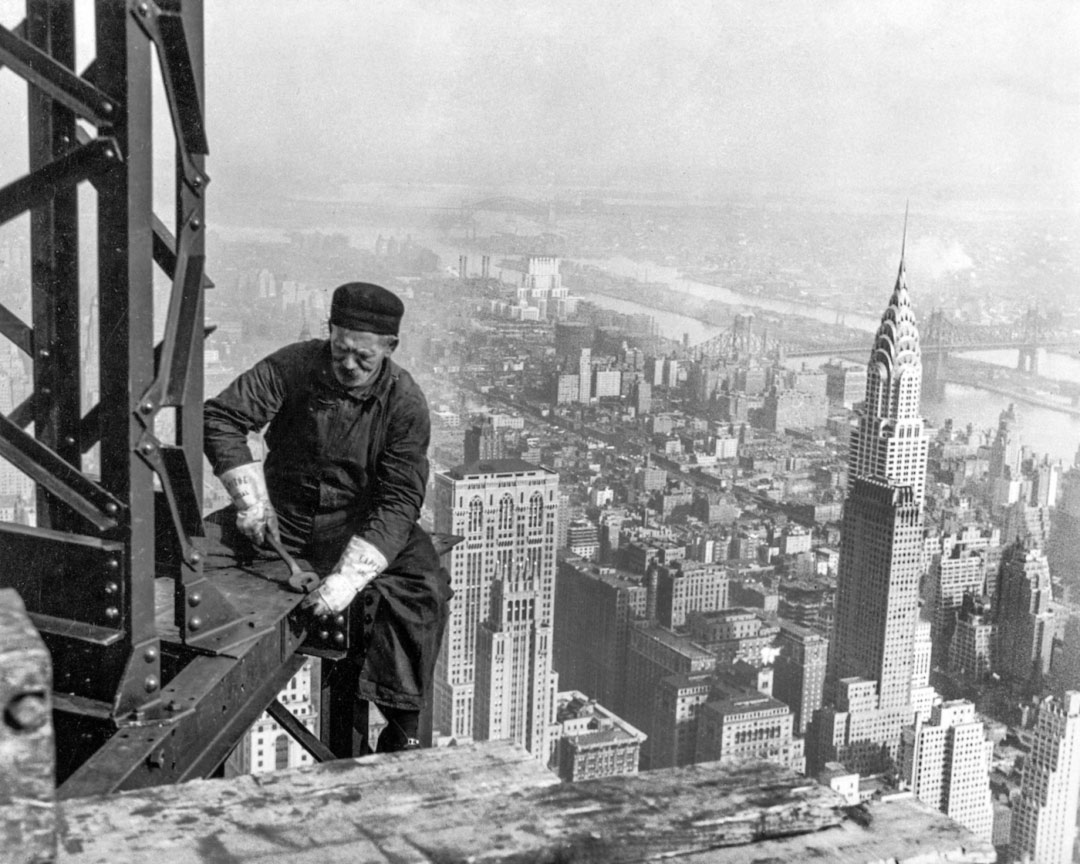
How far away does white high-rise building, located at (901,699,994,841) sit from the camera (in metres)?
18.5

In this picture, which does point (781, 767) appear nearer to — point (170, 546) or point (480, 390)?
point (170, 546)

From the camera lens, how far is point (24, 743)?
0.75m

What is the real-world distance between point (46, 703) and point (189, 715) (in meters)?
1.91

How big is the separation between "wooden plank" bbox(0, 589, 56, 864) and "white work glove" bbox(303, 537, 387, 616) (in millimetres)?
2364

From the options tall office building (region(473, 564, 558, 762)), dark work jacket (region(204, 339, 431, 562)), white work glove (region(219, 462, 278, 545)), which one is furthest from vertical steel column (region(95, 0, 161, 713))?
tall office building (region(473, 564, 558, 762))

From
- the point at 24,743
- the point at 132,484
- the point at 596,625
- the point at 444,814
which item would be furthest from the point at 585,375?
the point at 24,743

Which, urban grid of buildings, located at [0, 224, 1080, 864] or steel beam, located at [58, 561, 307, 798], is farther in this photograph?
urban grid of buildings, located at [0, 224, 1080, 864]

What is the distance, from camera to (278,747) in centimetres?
1356

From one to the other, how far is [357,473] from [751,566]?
17.4 m

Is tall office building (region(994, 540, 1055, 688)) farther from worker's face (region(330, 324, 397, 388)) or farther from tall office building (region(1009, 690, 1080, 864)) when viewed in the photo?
worker's face (region(330, 324, 397, 388))

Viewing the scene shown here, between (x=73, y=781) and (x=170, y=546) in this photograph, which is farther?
(x=170, y=546)

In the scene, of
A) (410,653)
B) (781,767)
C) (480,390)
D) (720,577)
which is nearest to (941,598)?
(720,577)

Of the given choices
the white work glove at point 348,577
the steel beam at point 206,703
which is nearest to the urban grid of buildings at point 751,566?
the white work glove at point 348,577

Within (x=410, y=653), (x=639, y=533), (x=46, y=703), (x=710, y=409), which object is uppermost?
(x=46, y=703)
